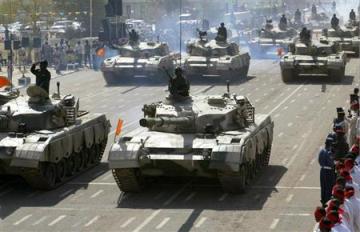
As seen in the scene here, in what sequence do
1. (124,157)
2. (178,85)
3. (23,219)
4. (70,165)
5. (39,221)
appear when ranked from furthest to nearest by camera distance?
(70,165) < (178,85) < (124,157) < (23,219) < (39,221)

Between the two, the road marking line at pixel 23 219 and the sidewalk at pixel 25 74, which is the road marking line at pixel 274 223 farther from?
the sidewalk at pixel 25 74

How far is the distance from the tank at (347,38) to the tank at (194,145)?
138ft

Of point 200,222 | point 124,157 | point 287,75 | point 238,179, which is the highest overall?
point 124,157

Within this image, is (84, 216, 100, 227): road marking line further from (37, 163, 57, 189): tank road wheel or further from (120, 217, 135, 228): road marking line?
(37, 163, 57, 189): tank road wheel

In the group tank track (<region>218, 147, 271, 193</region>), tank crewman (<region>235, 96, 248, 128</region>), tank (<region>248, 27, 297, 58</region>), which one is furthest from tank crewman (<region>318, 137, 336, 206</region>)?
tank (<region>248, 27, 297, 58</region>)

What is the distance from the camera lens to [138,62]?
172ft

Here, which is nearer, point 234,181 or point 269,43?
point 234,181

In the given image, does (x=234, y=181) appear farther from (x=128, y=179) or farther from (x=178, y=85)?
(x=178, y=85)

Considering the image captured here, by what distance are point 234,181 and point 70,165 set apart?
555 centimetres

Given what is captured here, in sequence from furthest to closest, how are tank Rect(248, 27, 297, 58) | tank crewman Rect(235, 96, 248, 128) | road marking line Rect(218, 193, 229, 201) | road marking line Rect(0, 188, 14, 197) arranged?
tank Rect(248, 27, 297, 58), tank crewman Rect(235, 96, 248, 128), road marking line Rect(0, 188, 14, 197), road marking line Rect(218, 193, 229, 201)

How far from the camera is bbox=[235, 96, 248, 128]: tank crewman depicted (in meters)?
26.4

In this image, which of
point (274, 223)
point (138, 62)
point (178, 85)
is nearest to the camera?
point (274, 223)

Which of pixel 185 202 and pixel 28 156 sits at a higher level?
pixel 28 156

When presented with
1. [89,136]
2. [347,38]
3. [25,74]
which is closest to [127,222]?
[89,136]
